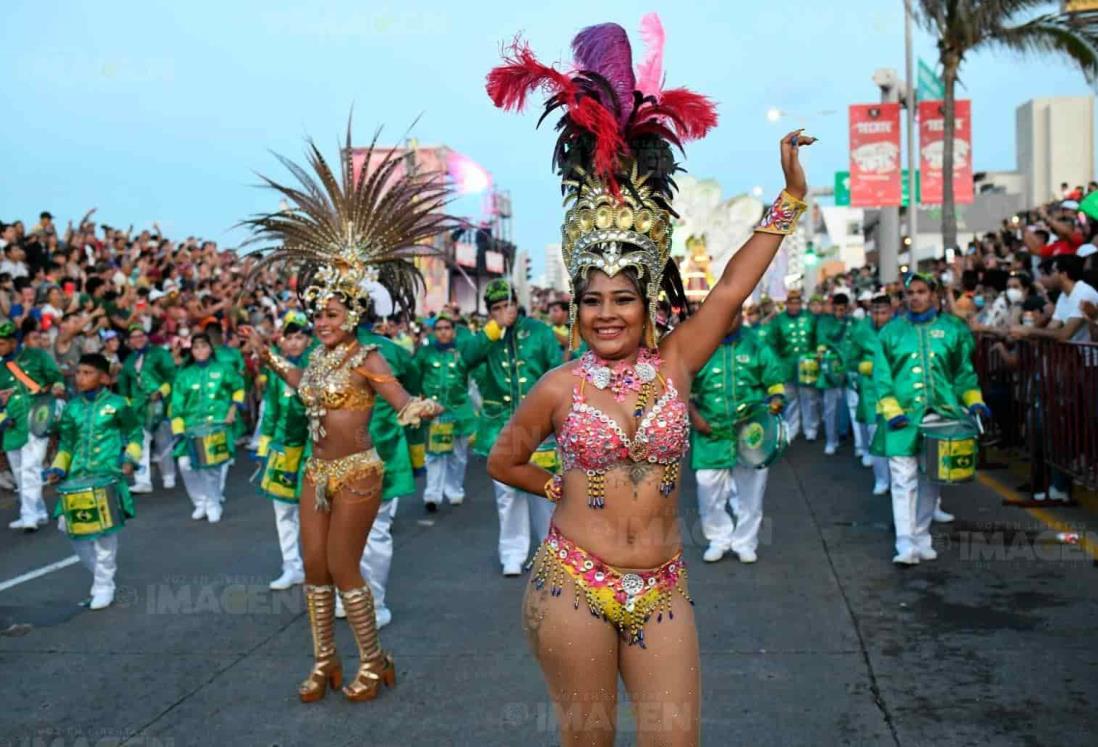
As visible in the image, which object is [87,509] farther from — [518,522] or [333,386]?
[518,522]

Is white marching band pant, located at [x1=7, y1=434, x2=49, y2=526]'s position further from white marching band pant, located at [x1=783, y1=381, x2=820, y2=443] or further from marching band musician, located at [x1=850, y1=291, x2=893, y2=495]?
white marching band pant, located at [x1=783, y1=381, x2=820, y2=443]

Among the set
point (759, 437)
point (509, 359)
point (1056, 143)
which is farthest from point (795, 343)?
point (1056, 143)

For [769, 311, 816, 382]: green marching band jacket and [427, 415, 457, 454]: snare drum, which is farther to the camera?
[769, 311, 816, 382]: green marching band jacket

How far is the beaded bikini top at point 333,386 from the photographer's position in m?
5.33

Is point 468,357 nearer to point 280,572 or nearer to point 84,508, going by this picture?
point 280,572

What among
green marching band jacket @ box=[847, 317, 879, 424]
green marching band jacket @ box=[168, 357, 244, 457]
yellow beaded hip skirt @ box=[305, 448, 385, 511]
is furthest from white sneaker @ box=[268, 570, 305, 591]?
green marching band jacket @ box=[847, 317, 879, 424]

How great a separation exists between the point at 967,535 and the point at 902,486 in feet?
4.25

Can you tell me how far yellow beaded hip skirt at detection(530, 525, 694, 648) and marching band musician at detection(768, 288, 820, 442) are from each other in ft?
39.2

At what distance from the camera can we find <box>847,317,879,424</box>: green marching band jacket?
8.30m

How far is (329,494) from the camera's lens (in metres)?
5.20

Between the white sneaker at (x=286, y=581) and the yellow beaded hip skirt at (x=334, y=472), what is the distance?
7.77ft

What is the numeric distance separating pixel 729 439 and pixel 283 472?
3366 millimetres

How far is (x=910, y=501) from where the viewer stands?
24.4 ft

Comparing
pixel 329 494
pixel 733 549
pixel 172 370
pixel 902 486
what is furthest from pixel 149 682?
pixel 172 370
